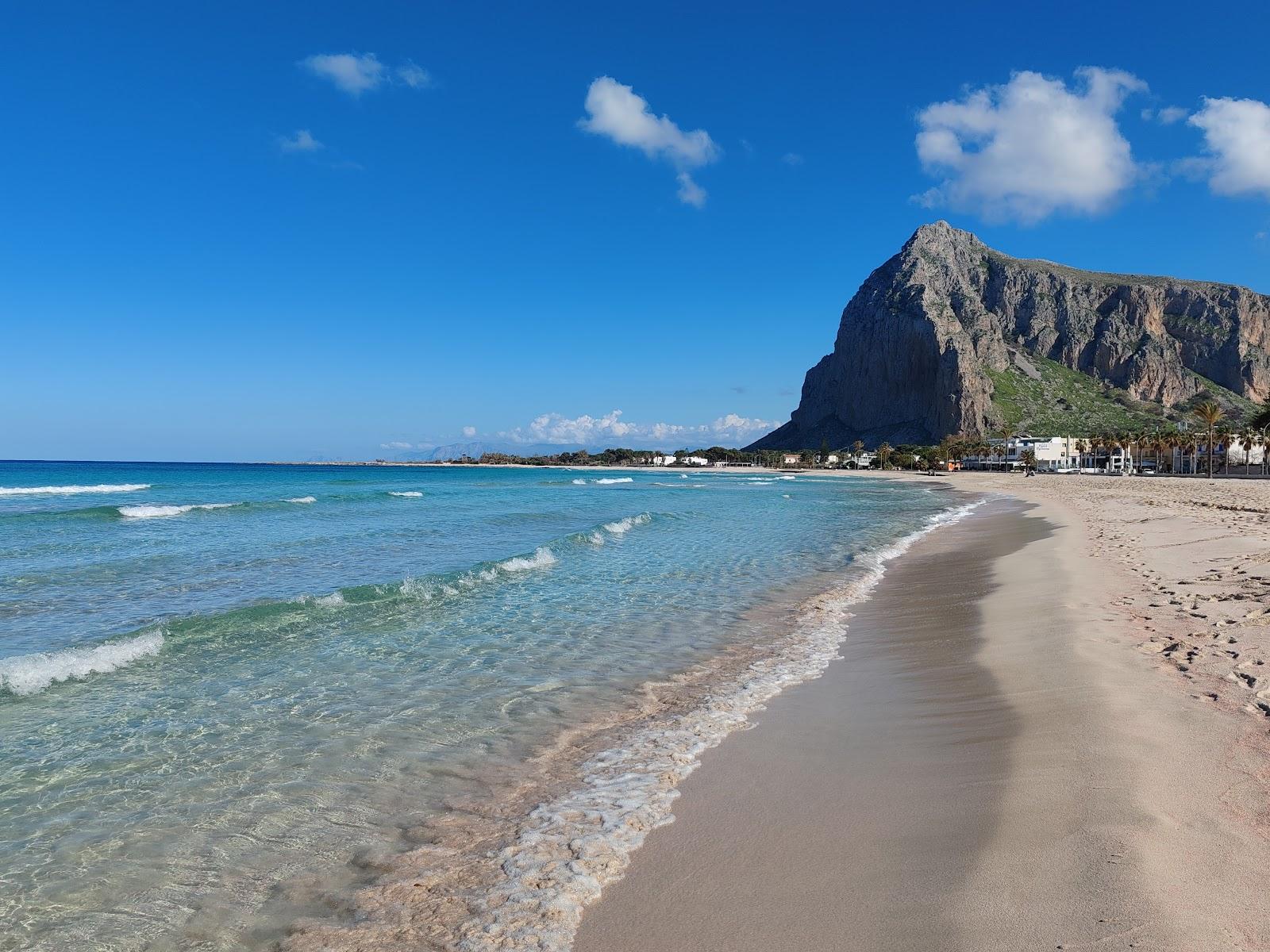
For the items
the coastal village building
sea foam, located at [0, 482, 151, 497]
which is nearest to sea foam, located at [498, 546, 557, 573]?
sea foam, located at [0, 482, 151, 497]

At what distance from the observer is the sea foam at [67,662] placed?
824 centimetres

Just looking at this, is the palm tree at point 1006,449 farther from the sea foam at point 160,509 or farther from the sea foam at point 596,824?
the sea foam at point 596,824

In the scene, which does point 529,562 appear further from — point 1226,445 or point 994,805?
point 1226,445

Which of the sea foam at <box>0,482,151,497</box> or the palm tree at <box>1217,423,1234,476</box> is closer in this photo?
the sea foam at <box>0,482,151,497</box>

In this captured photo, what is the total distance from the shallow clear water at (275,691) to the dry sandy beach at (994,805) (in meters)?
2.09

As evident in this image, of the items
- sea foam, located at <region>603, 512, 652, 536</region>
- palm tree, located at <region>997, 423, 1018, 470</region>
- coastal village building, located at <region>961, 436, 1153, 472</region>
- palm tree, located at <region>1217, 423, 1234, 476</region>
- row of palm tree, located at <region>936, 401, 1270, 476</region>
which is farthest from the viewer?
palm tree, located at <region>997, 423, 1018, 470</region>

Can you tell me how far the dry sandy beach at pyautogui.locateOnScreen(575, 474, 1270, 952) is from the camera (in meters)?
3.48

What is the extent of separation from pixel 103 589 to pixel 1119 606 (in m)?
18.2

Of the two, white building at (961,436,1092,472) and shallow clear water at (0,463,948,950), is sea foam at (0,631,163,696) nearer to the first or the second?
shallow clear water at (0,463,948,950)

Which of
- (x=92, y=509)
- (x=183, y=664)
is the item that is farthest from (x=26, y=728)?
(x=92, y=509)

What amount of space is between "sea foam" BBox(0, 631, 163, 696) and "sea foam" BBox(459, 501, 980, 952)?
6764 mm

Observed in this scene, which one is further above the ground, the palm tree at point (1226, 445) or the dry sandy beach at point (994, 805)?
the palm tree at point (1226, 445)

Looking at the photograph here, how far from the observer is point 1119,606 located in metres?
10.5

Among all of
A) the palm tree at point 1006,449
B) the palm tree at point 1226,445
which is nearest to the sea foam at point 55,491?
the palm tree at point 1226,445
